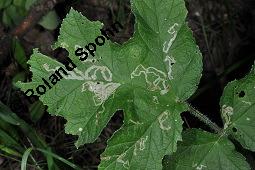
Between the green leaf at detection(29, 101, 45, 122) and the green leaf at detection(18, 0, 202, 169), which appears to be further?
the green leaf at detection(29, 101, 45, 122)

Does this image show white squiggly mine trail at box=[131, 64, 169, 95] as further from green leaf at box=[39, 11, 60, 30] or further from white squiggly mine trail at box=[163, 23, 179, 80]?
green leaf at box=[39, 11, 60, 30]

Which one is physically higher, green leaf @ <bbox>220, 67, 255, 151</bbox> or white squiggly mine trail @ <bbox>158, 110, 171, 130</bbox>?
white squiggly mine trail @ <bbox>158, 110, 171, 130</bbox>

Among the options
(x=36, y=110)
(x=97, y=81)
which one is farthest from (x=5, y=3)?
(x=97, y=81)

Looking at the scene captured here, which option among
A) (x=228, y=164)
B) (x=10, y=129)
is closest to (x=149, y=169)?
(x=228, y=164)

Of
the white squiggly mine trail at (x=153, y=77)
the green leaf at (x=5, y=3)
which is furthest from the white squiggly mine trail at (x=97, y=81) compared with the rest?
the green leaf at (x=5, y=3)

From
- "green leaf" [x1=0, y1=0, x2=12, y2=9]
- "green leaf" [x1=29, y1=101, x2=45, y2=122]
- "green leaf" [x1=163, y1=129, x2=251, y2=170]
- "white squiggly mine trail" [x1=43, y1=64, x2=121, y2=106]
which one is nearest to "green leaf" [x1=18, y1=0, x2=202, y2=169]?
"white squiggly mine trail" [x1=43, y1=64, x2=121, y2=106]

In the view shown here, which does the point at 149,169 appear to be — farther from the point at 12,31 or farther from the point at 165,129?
the point at 12,31

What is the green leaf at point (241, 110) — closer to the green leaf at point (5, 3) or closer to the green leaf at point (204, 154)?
the green leaf at point (204, 154)

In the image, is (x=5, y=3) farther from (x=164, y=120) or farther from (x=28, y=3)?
(x=164, y=120)
